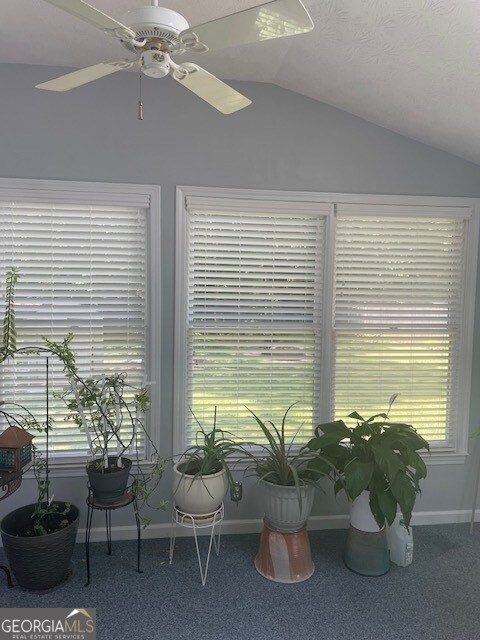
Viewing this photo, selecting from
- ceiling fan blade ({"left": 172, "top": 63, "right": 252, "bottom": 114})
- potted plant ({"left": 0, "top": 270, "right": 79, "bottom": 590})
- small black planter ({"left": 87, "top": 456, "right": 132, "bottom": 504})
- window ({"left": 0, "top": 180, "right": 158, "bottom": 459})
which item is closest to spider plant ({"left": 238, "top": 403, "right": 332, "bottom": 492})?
small black planter ({"left": 87, "top": 456, "right": 132, "bottom": 504})

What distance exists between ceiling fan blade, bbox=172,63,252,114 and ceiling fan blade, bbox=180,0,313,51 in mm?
114

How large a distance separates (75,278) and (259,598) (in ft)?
6.69

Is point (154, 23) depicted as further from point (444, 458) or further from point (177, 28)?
point (444, 458)

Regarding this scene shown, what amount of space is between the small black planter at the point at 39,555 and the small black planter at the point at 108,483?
22cm

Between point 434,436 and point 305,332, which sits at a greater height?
point 305,332

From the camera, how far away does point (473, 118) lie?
248 centimetres

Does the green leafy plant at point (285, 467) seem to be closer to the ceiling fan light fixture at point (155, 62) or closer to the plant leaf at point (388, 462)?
the plant leaf at point (388, 462)

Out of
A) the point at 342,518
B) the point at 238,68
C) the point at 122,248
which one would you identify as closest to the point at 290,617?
the point at 342,518

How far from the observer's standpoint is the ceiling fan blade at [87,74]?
59.1 inches

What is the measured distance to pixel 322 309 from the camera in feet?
9.83

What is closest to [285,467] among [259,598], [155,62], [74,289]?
[259,598]

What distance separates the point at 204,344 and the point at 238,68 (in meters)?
1.64

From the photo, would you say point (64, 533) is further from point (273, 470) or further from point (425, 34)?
point (425, 34)

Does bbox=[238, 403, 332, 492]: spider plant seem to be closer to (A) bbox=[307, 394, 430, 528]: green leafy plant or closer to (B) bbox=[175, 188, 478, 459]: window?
(A) bbox=[307, 394, 430, 528]: green leafy plant
